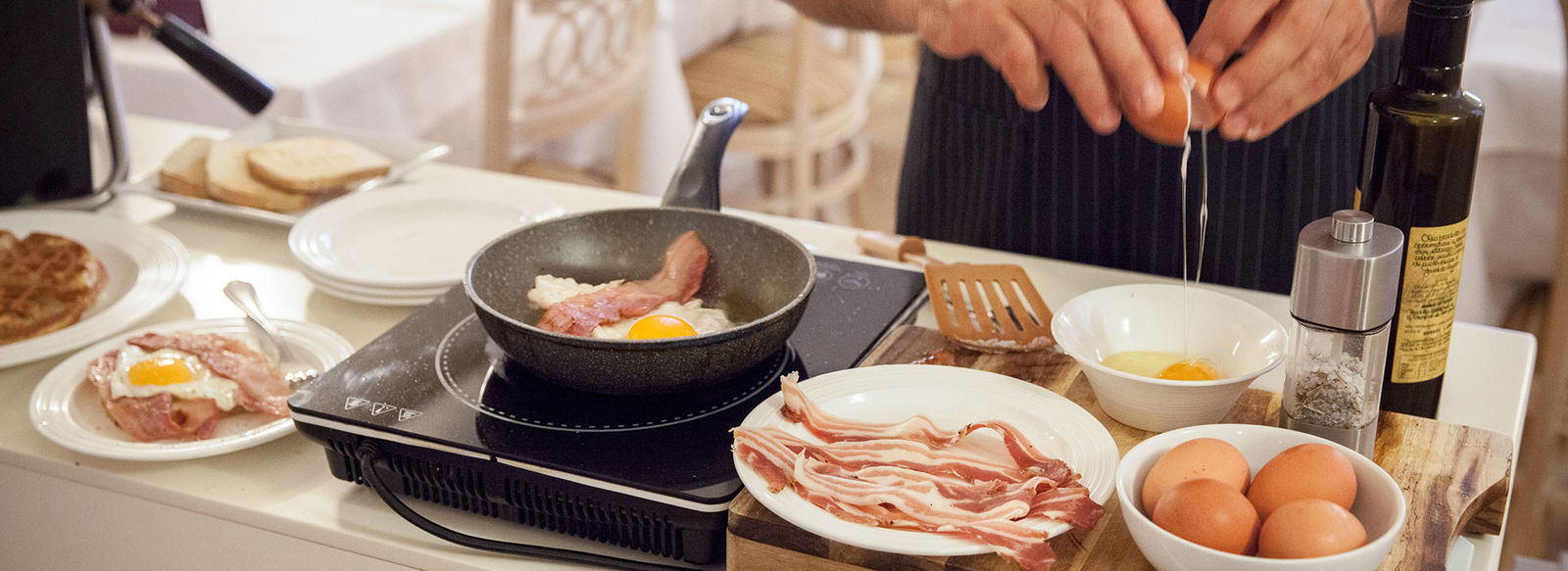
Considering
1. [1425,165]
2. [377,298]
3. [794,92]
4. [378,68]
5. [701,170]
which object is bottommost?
[794,92]

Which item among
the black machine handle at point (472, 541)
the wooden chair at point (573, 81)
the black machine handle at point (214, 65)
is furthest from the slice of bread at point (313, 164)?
the wooden chair at point (573, 81)

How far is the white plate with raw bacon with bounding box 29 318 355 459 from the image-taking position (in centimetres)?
98

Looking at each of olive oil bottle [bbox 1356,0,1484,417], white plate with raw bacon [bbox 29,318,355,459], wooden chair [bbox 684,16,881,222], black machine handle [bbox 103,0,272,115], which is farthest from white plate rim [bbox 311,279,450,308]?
wooden chair [bbox 684,16,881,222]

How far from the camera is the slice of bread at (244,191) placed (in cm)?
144

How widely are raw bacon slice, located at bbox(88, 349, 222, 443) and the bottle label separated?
3.04ft

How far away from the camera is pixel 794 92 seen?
3090mm

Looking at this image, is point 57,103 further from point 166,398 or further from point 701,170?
point 701,170

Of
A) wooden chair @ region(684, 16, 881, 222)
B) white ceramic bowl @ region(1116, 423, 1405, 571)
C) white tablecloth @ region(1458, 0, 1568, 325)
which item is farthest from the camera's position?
wooden chair @ region(684, 16, 881, 222)

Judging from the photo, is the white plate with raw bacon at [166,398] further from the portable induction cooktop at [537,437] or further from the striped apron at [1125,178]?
the striped apron at [1125,178]

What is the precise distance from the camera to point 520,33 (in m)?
Answer: 3.11

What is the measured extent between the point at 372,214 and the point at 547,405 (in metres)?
0.60

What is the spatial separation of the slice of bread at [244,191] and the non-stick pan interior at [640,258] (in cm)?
52

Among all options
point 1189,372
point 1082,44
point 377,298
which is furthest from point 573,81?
point 1189,372

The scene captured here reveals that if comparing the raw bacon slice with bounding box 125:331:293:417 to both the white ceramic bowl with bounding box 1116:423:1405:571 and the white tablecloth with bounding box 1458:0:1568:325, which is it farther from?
the white tablecloth with bounding box 1458:0:1568:325
